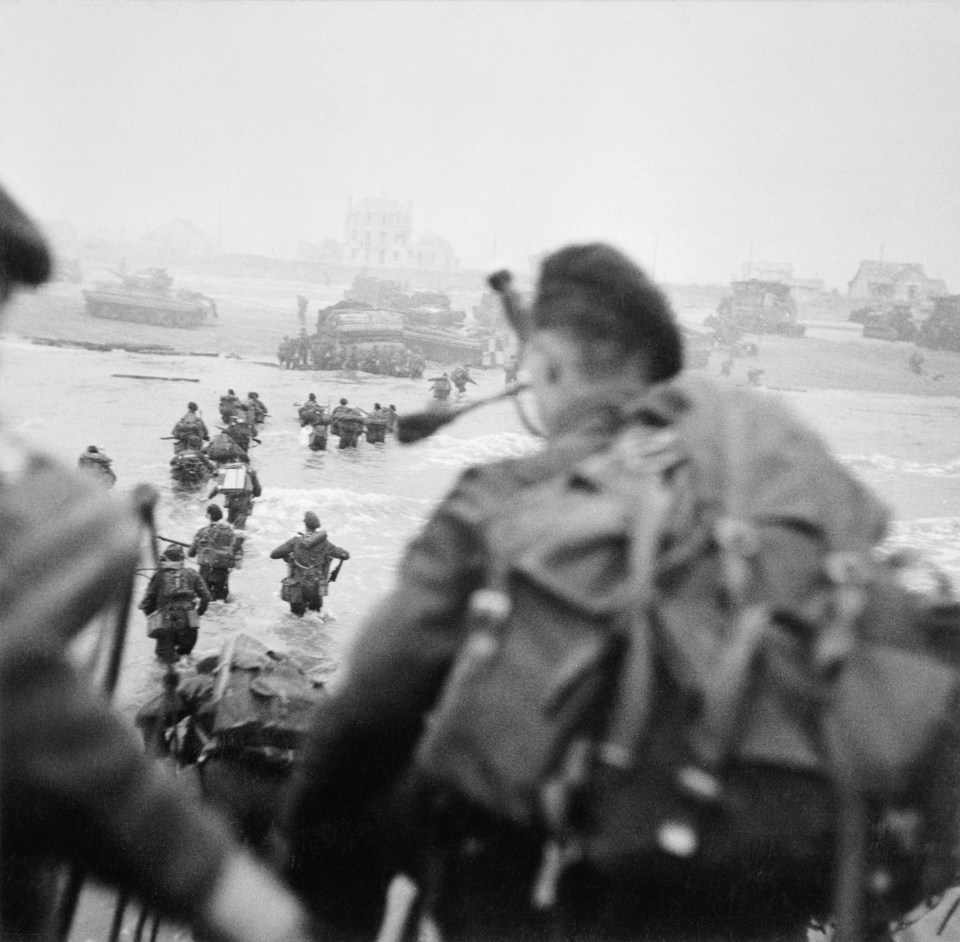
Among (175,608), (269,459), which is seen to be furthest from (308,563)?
(269,459)

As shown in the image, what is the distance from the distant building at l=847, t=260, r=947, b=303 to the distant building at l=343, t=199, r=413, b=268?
19.0 m

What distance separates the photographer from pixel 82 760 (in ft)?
3.35

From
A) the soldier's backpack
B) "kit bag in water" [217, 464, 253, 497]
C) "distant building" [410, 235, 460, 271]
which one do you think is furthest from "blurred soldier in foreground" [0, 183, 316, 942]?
"distant building" [410, 235, 460, 271]

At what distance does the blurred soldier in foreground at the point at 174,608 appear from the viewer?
756 cm

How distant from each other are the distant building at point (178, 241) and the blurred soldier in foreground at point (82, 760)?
152ft

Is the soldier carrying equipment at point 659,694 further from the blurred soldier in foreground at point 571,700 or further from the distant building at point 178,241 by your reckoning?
the distant building at point 178,241

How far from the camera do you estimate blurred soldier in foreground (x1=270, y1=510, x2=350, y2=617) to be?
10.1 metres

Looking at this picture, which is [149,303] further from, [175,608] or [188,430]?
[175,608]

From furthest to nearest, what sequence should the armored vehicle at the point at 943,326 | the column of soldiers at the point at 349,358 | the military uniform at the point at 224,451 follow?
1. the armored vehicle at the point at 943,326
2. the column of soldiers at the point at 349,358
3. the military uniform at the point at 224,451

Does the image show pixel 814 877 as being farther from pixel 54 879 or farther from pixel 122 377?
pixel 122 377

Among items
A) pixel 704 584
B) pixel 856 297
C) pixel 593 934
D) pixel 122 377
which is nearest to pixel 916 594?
pixel 704 584

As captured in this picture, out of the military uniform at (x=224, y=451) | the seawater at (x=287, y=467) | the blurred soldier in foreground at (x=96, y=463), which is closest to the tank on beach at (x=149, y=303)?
the seawater at (x=287, y=467)

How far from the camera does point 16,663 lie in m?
0.96

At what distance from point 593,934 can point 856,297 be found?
39.8 m
